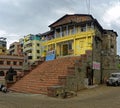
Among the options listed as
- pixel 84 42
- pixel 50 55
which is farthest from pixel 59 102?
pixel 50 55

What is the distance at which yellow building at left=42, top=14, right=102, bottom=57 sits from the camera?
35000 mm

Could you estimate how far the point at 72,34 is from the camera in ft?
127

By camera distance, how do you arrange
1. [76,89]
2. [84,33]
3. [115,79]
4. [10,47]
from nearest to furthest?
[76,89] → [115,79] → [84,33] → [10,47]

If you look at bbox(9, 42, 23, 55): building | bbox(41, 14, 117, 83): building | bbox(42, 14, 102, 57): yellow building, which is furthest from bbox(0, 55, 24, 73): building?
bbox(9, 42, 23, 55): building

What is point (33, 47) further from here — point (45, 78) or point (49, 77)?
point (49, 77)

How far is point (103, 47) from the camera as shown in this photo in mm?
37781

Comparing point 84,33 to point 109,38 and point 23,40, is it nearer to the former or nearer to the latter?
point 109,38

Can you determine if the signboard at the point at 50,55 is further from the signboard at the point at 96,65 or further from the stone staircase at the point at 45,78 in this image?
the signboard at the point at 96,65

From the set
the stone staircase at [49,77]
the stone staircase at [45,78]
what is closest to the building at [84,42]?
the stone staircase at [49,77]

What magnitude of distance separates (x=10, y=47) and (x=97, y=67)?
279 ft

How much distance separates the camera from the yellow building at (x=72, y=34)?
3500 cm

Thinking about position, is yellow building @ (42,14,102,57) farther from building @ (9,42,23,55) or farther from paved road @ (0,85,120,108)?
building @ (9,42,23,55)

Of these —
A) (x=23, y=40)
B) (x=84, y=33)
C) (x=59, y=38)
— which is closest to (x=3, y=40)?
(x=23, y=40)

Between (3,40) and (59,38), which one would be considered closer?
(59,38)
